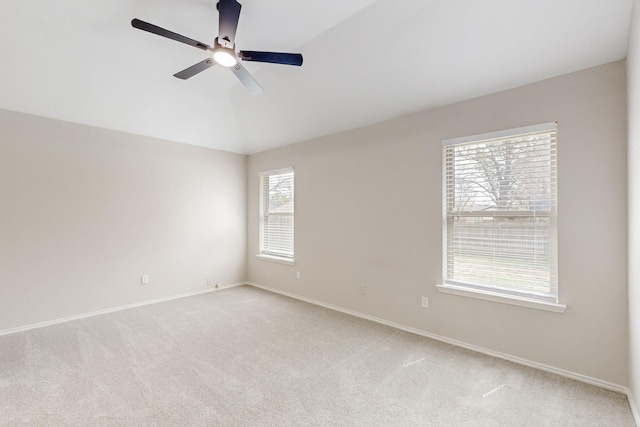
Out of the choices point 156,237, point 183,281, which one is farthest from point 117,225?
point 183,281

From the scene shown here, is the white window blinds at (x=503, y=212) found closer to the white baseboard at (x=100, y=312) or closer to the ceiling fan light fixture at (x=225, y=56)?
the ceiling fan light fixture at (x=225, y=56)

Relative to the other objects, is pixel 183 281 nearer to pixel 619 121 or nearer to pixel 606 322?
pixel 606 322

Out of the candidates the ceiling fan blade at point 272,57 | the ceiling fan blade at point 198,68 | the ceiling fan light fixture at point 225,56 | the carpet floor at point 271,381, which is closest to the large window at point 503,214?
the carpet floor at point 271,381

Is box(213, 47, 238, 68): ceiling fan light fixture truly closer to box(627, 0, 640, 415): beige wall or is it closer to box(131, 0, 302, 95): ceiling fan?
box(131, 0, 302, 95): ceiling fan

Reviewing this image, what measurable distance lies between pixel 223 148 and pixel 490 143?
4.13 meters

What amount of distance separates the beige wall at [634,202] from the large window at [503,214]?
0.49 metres

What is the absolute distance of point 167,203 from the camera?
4523 millimetres

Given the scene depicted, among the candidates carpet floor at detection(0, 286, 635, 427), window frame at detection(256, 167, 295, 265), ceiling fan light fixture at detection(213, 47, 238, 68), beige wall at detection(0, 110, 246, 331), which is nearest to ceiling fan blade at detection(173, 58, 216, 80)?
ceiling fan light fixture at detection(213, 47, 238, 68)

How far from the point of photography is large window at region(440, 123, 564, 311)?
2.52 metres

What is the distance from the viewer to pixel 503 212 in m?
2.73

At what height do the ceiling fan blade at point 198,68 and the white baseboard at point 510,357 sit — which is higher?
the ceiling fan blade at point 198,68

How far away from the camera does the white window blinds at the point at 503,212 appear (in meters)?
2.52

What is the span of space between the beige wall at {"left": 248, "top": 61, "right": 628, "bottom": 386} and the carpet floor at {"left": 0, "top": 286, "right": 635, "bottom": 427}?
0.28 metres

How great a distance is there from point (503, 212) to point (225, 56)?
2.78m
